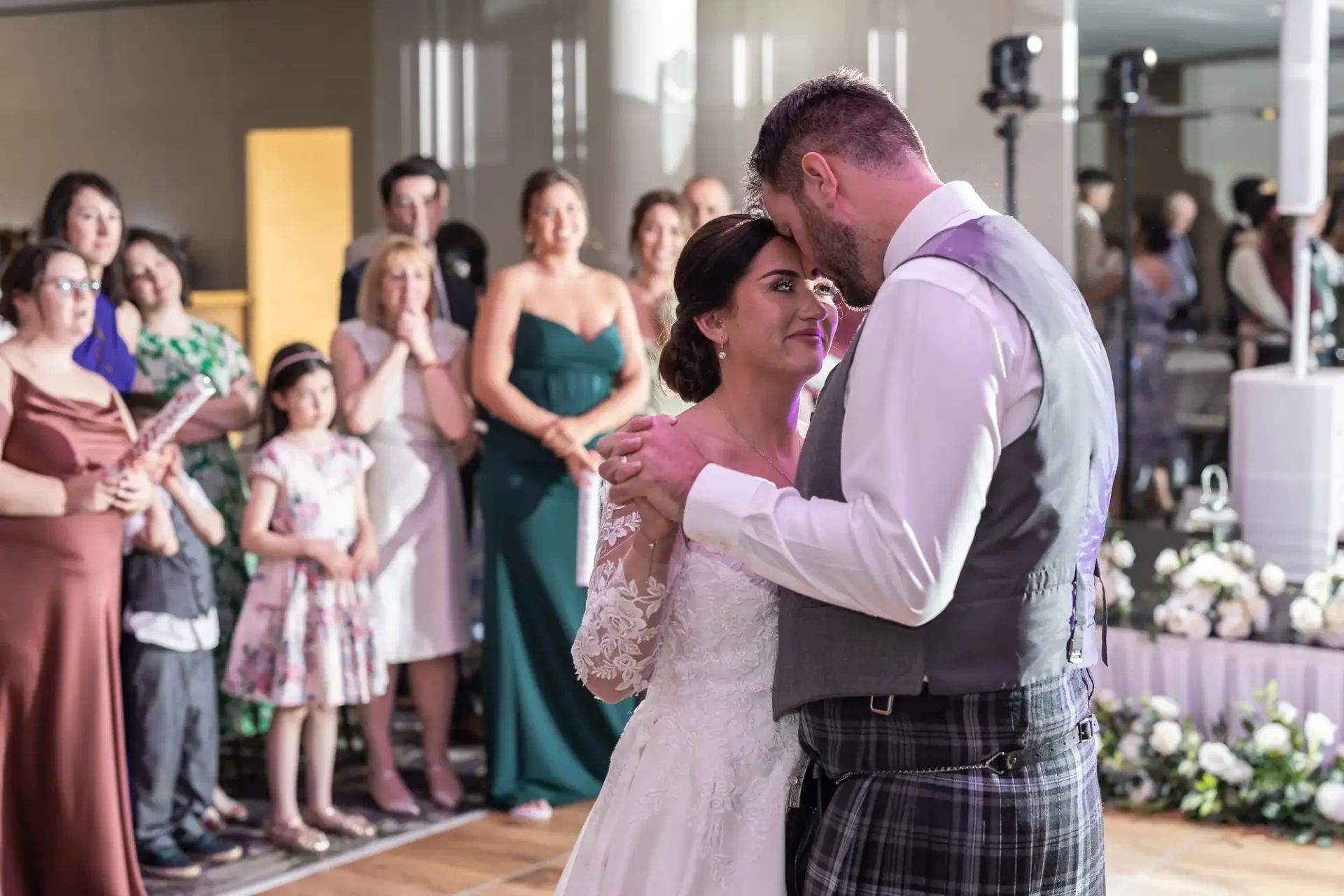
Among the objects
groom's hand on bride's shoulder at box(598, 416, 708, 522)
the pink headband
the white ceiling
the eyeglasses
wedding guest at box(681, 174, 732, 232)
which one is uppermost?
the white ceiling

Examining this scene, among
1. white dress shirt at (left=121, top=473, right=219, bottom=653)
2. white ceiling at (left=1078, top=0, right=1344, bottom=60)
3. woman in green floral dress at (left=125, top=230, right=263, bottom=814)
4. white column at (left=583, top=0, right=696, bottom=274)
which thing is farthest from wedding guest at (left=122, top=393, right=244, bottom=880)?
white ceiling at (left=1078, top=0, right=1344, bottom=60)

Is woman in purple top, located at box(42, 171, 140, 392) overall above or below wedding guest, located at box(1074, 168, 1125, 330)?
below

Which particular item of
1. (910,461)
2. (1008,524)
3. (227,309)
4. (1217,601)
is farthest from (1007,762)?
(227,309)

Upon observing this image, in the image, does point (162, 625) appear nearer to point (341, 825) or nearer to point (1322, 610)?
point (341, 825)

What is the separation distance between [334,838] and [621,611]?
8.02 feet

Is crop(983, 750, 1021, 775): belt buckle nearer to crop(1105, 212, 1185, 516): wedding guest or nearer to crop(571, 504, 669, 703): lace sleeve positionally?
crop(571, 504, 669, 703): lace sleeve

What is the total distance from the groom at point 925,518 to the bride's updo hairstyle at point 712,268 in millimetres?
270

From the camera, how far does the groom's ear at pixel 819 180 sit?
179cm

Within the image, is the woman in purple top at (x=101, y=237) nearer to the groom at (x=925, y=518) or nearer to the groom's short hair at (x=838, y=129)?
the groom at (x=925, y=518)

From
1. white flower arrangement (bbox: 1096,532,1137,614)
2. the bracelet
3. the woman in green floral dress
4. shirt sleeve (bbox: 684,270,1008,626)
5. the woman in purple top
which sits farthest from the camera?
white flower arrangement (bbox: 1096,532,1137,614)

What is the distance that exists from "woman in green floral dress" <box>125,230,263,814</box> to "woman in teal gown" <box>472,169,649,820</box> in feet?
2.14

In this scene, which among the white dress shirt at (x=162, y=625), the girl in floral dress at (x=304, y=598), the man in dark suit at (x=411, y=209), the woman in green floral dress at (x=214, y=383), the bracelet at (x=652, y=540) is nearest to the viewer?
the bracelet at (x=652, y=540)

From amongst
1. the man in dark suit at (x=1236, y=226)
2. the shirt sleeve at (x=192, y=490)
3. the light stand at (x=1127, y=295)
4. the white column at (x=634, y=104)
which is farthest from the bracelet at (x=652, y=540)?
the man in dark suit at (x=1236, y=226)

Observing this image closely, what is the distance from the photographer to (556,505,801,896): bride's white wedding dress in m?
2.11
